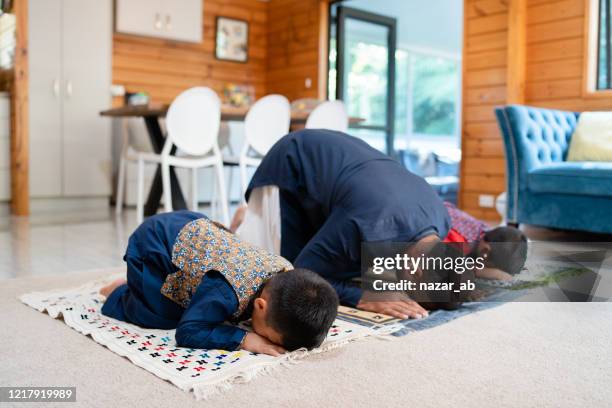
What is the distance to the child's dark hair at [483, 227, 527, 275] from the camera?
6.82 feet

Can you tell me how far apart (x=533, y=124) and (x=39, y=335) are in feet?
10.1

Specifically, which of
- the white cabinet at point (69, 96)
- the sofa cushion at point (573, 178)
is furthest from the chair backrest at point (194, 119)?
the sofa cushion at point (573, 178)

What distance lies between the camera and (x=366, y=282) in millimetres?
1912

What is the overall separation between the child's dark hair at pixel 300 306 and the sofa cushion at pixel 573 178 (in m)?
2.39

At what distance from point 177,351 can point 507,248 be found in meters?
1.25

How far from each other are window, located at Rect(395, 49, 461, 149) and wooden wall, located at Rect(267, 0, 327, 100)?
2303 millimetres

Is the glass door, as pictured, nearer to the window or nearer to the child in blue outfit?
the window

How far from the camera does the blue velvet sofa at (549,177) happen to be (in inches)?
127

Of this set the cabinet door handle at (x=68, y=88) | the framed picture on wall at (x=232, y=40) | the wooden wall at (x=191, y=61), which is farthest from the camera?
the framed picture on wall at (x=232, y=40)

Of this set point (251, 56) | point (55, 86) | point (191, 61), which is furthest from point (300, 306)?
point (251, 56)

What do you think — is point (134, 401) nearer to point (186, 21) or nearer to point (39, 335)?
point (39, 335)

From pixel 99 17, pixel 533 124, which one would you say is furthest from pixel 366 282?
pixel 99 17

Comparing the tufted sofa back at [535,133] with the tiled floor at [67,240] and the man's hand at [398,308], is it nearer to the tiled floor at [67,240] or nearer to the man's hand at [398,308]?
the tiled floor at [67,240]

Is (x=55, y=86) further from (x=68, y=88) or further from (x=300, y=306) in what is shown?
(x=300, y=306)
